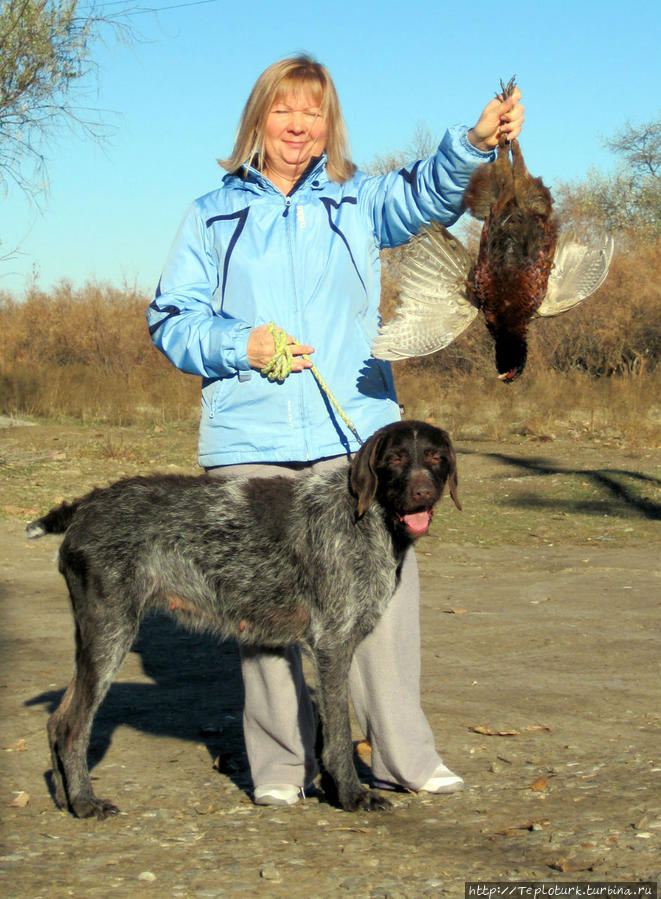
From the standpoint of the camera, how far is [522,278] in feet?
12.1

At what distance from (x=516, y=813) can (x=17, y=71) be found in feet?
36.7

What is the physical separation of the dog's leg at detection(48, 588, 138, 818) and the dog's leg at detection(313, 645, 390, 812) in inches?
30.9

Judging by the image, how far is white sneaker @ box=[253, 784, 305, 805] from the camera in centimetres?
414

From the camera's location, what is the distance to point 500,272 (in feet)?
12.1

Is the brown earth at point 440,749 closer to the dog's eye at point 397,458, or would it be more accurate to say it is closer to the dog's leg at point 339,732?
the dog's leg at point 339,732

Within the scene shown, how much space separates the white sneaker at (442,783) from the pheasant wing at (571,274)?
1818 mm

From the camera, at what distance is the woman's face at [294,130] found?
13.3 ft

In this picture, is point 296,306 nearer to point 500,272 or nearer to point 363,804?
point 500,272

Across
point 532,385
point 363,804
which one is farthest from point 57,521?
point 532,385

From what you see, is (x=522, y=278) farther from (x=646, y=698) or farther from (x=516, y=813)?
(x=646, y=698)

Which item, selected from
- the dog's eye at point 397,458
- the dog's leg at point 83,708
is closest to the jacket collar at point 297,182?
the dog's eye at point 397,458

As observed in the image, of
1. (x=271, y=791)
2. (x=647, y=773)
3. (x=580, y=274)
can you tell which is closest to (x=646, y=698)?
(x=647, y=773)

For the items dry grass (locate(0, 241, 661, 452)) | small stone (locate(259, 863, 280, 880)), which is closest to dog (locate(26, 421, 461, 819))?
small stone (locate(259, 863, 280, 880))

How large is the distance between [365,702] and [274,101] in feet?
7.66
